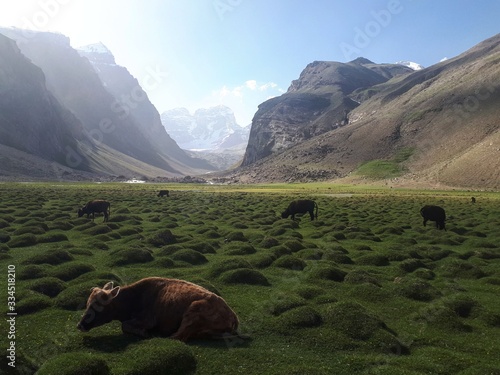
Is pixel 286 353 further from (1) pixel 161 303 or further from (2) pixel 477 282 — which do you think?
(2) pixel 477 282

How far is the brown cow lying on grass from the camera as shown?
10875 millimetres

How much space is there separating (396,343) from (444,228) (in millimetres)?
25584

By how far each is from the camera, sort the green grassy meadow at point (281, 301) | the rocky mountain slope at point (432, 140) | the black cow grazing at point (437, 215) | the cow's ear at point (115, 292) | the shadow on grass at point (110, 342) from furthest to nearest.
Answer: the rocky mountain slope at point (432, 140) → the black cow grazing at point (437, 215) → the cow's ear at point (115, 292) → the shadow on grass at point (110, 342) → the green grassy meadow at point (281, 301)

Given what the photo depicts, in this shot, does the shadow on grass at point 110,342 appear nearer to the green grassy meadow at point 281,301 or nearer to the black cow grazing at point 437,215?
the green grassy meadow at point 281,301

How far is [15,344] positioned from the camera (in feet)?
34.0

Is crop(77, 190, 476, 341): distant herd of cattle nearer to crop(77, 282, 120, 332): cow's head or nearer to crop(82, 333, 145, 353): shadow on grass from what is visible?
crop(77, 282, 120, 332): cow's head

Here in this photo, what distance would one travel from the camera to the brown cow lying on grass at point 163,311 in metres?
10.9

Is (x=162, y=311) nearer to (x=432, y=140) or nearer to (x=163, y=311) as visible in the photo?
(x=163, y=311)

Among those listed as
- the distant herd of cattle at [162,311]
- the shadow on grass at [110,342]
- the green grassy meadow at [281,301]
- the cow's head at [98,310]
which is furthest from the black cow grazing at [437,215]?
the cow's head at [98,310]

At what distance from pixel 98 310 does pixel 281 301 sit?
6520mm

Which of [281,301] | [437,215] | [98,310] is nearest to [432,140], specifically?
[437,215]

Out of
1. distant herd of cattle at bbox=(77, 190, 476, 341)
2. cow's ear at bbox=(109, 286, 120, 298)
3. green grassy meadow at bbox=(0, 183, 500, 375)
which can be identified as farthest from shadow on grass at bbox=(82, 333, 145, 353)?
cow's ear at bbox=(109, 286, 120, 298)

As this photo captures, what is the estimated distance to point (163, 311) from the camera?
1120 cm

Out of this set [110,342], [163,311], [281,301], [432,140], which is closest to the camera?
Result: [110,342]
